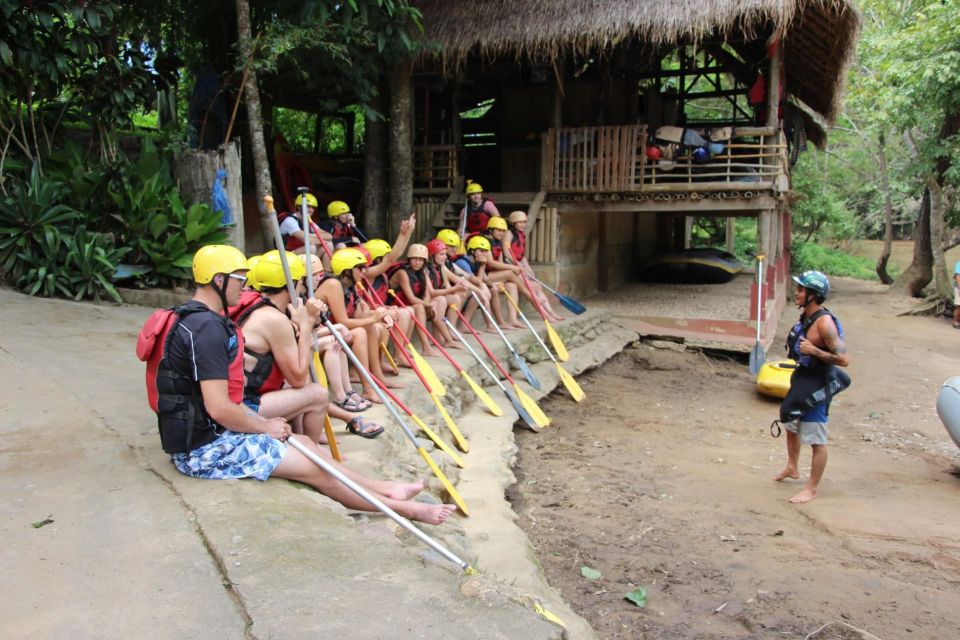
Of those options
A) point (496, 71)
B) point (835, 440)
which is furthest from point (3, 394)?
point (496, 71)

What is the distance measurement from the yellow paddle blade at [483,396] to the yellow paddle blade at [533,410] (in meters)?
0.33

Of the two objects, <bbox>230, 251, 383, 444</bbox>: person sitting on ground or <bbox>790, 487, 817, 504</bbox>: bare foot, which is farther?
<bbox>790, 487, 817, 504</bbox>: bare foot

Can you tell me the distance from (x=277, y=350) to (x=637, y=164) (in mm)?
8023

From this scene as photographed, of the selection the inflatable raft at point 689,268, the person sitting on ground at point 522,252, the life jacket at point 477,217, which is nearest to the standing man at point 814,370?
the person sitting on ground at point 522,252

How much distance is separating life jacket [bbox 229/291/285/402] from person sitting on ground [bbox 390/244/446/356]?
3329 mm

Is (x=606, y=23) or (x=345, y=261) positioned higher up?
(x=606, y=23)

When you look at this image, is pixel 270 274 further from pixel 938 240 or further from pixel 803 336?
pixel 938 240

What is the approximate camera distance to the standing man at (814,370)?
5402mm

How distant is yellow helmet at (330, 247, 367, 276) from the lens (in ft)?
20.1

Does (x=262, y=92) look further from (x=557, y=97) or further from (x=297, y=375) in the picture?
(x=297, y=375)

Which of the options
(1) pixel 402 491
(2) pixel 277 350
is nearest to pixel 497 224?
(2) pixel 277 350

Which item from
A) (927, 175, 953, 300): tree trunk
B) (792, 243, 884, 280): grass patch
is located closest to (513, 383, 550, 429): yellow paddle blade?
(927, 175, 953, 300): tree trunk

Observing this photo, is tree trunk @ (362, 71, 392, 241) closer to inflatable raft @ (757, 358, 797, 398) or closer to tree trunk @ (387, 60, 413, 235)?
tree trunk @ (387, 60, 413, 235)

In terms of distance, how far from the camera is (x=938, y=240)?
1673cm
